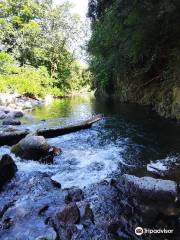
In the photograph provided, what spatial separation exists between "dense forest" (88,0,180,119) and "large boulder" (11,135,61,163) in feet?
20.6

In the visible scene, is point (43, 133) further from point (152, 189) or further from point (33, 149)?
point (152, 189)

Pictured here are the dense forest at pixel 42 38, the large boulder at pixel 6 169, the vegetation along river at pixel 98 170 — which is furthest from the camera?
the dense forest at pixel 42 38

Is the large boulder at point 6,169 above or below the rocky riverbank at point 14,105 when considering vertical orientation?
above

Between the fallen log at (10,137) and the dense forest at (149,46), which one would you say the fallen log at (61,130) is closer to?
the fallen log at (10,137)

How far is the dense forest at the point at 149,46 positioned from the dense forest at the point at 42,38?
16.5 m

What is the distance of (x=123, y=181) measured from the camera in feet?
16.5

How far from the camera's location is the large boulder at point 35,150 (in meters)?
7.18

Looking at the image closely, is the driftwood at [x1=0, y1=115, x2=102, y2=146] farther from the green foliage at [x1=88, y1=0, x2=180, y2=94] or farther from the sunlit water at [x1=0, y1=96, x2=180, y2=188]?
the green foliage at [x1=88, y1=0, x2=180, y2=94]

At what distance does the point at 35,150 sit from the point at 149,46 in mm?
8855

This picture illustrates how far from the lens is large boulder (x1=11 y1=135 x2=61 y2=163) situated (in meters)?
7.18

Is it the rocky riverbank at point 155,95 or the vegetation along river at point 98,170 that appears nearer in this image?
the vegetation along river at point 98,170

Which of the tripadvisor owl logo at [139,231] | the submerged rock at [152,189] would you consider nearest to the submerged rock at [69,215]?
the tripadvisor owl logo at [139,231]

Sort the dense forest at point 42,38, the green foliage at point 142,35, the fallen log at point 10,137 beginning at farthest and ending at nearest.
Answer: the dense forest at point 42,38 < the green foliage at point 142,35 < the fallen log at point 10,137

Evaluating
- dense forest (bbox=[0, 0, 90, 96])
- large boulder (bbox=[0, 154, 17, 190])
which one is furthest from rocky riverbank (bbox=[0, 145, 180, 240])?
dense forest (bbox=[0, 0, 90, 96])
